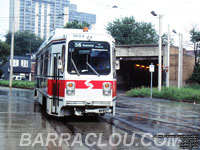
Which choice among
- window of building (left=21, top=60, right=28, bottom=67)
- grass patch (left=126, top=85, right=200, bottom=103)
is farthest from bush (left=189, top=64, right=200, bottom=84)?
window of building (left=21, top=60, right=28, bottom=67)

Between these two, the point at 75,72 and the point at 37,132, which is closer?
the point at 37,132

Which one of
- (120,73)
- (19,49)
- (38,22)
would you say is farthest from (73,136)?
(38,22)

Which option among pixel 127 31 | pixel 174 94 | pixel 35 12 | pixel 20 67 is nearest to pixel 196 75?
pixel 174 94

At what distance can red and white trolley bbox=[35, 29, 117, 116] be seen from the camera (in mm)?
12992

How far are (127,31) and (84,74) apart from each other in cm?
4933

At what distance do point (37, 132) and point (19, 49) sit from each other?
92.0 m

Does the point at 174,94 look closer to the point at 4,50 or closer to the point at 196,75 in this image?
the point at 196,75

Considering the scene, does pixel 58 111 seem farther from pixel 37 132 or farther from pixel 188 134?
pixel 188 134

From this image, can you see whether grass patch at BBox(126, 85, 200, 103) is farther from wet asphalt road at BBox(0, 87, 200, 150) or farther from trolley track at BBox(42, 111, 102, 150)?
trolley track at BBox(42, 111, 102, 150)

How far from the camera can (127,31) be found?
6159 cm

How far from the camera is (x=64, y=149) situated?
28.3 ft

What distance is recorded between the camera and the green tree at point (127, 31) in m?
61.2

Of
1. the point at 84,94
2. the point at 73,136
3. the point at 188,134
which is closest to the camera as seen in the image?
the point at 73,136

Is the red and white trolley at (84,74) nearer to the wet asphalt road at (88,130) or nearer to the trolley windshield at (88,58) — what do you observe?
the trolley windshield at (88,58)
